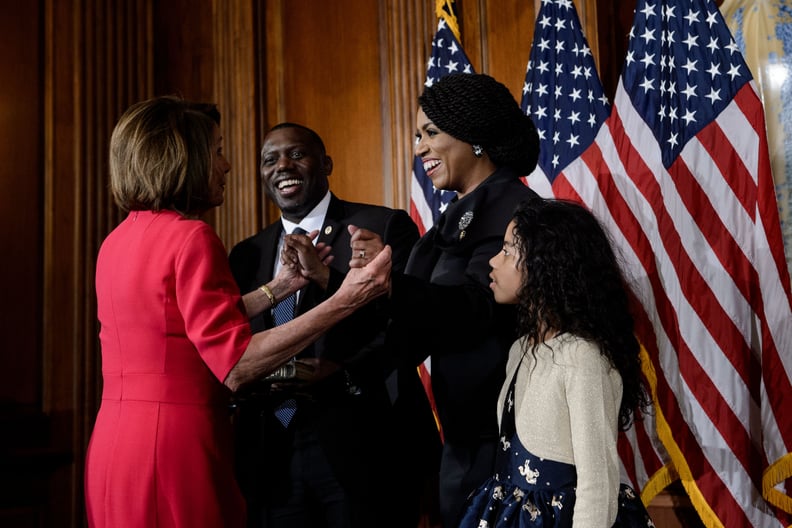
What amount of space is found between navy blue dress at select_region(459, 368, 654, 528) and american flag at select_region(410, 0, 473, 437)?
1.69 meters

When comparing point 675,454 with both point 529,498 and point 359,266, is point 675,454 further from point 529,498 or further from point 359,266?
point 359,266

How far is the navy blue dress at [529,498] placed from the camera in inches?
64.2

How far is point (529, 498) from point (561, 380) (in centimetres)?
24

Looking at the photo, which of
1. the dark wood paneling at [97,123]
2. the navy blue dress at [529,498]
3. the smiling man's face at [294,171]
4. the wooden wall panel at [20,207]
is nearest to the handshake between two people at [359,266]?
the navy blue dress at [529,498]

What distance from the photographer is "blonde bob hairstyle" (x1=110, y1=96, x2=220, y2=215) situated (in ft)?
5.83

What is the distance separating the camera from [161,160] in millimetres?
1781

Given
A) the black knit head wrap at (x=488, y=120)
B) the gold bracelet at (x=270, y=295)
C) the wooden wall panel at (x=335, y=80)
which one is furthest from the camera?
the wooden wall panel at (x=335, y=80)

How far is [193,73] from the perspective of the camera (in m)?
4.46

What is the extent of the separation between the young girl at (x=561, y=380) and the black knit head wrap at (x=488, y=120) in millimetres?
252

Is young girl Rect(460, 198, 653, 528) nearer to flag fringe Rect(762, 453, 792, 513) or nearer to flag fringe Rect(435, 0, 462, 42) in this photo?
flag fringe Rect(762, 453, 792, 513)

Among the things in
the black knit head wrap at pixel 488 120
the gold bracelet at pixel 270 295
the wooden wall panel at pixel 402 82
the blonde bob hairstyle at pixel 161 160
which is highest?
the wooden wall panel at pixel 402 82

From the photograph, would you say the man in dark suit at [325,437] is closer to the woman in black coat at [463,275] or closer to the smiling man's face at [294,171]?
the woman in black coat at [463,275]

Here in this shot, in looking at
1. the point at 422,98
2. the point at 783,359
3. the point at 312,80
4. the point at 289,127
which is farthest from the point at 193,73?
the point at 783,359

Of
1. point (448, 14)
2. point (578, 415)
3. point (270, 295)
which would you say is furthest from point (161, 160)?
point (448, 14)
